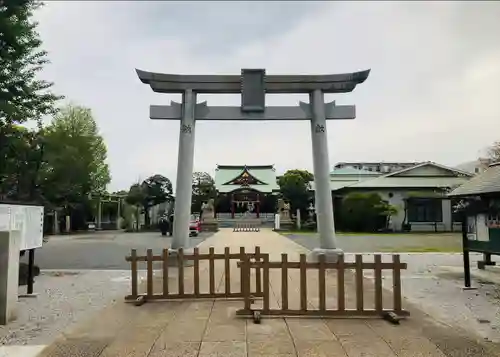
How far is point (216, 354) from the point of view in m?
5.27

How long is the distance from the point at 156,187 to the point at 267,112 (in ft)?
100

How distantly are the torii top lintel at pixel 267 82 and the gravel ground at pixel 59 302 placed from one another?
593 cm

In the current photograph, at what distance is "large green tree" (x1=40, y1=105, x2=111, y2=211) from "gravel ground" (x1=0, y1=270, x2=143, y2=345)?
3.00m

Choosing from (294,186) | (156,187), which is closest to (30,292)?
(156,187)

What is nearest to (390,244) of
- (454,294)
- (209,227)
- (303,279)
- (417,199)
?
(454,294)

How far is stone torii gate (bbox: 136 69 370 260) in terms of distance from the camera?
1382cm

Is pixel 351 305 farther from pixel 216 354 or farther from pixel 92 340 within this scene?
pixel 92 340

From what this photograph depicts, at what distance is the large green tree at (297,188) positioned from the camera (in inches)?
1770

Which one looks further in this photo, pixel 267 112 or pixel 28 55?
pixel 267 112

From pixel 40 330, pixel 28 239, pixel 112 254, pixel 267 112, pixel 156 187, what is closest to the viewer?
pixel 40 330

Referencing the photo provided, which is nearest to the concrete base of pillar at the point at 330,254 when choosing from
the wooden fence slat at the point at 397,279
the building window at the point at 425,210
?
the wooden fence slat at the point at 397,279

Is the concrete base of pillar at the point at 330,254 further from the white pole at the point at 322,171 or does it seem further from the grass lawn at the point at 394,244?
the grass lawn at the point at 394,244

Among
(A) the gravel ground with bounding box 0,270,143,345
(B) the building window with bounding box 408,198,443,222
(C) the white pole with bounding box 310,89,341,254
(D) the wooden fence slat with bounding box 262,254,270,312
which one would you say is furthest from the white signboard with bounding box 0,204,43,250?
(B) the building window with bounding box 408,198,443,222

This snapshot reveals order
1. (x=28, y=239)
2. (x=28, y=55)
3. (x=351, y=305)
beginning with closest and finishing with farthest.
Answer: (x=351, y=305), (x=28, y=239), (x=28, y=55)
